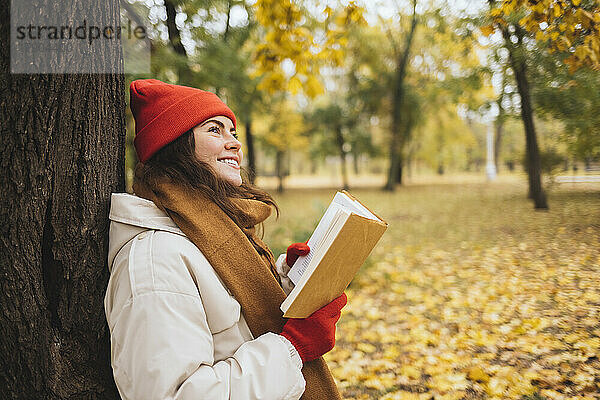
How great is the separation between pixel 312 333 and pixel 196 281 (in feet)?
1.45

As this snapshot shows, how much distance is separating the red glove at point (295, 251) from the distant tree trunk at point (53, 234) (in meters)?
0.75

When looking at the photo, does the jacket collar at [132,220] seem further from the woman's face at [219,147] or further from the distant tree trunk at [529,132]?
the distant tree trunk at [529,132]

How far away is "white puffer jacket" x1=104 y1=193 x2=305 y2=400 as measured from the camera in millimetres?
1195

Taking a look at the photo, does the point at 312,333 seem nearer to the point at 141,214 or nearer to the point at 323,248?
the point at 323,248

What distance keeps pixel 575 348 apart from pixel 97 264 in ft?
9.63

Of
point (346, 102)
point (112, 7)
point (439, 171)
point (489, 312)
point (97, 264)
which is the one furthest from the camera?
point (439, 171)

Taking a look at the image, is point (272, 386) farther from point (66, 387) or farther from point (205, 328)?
point (66, 387)

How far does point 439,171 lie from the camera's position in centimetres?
3362

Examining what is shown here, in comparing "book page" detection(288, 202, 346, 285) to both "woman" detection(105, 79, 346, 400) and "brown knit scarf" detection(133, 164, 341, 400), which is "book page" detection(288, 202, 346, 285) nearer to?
"woman" detection(105, 79, 346, 400)

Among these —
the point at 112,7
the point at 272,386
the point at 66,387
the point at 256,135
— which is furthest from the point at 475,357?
the point at 256,135

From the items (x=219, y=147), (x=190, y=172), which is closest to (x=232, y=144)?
(x=219, y=147)

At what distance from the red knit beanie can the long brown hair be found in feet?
0.13

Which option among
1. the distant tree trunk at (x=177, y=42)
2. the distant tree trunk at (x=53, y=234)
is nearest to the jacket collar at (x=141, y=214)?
the distant tree trunk at (x=53, y=234)

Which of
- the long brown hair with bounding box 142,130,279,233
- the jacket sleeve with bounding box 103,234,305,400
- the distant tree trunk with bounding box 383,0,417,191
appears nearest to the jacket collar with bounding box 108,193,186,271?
the long brown hair with bounding box 142,130,279,233
